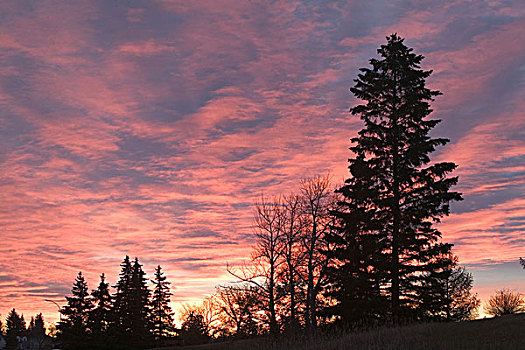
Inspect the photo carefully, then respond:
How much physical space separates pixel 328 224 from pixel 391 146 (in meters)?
10.3

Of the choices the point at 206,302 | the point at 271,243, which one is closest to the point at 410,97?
the point at 271,243

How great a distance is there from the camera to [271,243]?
4706cm

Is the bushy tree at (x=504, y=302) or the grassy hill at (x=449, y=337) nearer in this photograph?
the grassy hill at (x=449, y=337)

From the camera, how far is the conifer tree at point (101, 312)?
59656mm

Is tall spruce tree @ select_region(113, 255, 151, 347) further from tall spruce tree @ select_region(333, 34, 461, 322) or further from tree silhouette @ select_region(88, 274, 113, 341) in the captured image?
tall spruce tree @ select_region(333, 34, 461, 322)

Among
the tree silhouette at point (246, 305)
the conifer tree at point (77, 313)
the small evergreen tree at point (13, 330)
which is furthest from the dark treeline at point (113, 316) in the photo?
the small evergreen tree at point (13, 330)

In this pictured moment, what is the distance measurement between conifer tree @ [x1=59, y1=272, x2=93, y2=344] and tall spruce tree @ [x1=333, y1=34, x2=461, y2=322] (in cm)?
3894

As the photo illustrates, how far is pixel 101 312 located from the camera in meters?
61.0

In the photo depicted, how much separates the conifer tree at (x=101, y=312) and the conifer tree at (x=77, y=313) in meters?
1.19

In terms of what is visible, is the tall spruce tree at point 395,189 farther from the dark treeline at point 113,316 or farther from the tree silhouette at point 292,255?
the dark treeline at point 113,316

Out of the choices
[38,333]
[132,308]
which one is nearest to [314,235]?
[132,308]

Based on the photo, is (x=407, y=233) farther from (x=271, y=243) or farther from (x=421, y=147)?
(x=271, y=243)

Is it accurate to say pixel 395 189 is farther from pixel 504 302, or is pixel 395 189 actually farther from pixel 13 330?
pixel 13 330

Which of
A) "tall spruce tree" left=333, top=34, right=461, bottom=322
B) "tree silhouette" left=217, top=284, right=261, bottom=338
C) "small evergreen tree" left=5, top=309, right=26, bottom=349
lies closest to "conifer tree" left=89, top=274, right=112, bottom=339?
"tree silhouette" left=217, top=284, right=261, bottom=338
